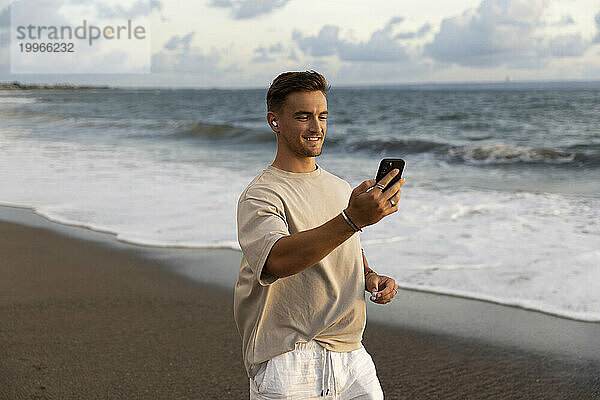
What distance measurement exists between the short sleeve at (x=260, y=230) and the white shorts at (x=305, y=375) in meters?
0.33

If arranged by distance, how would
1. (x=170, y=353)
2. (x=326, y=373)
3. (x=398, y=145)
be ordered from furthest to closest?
(x=398, y=145) → (x=170, y=353) → (x=326, y=373)

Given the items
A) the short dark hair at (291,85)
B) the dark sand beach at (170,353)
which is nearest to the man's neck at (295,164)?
the short dark hair at (291,85)

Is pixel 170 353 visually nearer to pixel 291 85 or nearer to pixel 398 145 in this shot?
pixel 291 85

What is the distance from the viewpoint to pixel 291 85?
6.02 feet

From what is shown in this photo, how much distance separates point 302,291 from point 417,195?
7.80m

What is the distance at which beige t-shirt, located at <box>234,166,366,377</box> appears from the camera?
73.1 inches

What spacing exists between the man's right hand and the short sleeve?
231 mm

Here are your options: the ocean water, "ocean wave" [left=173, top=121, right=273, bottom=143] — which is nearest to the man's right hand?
the ocean water

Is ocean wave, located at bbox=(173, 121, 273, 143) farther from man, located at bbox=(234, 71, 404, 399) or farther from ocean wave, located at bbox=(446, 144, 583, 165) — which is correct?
man, located at bbox=(234, 71, 404, 399)

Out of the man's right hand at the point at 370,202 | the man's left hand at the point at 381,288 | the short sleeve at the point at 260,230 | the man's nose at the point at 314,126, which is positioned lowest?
the man's left hand at the point at 381,288

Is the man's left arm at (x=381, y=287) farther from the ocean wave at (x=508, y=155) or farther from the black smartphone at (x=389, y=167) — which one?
the ocean wave at (x=508, y=155)

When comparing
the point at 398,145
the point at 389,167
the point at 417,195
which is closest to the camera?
the point at 389,167

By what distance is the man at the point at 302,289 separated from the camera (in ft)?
6.06

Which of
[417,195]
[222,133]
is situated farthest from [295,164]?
[222,133]
